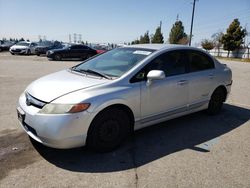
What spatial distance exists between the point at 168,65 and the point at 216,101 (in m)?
1.91

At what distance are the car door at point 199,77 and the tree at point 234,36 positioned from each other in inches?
1639

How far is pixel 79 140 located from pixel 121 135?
2.45 ft

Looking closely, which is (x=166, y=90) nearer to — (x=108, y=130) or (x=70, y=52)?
(x=108, y=130)

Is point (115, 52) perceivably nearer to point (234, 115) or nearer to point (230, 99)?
point (234, 115)

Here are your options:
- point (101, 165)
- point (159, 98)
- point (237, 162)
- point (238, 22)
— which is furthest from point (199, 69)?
point (238, 22)

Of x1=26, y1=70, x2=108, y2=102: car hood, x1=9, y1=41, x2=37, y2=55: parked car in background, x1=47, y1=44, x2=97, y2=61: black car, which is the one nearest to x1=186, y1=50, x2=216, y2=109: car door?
x1=26, y1=70, x2=108, y2=102: car hood

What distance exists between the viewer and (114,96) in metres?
3.56

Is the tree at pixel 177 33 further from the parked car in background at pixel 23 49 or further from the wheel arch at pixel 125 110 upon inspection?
the wheel arch at pixel 125 110

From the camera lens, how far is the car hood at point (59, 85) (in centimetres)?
342

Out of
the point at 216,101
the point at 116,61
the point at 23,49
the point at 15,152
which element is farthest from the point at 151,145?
the point at 23,49

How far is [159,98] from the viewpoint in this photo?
419 centimetres

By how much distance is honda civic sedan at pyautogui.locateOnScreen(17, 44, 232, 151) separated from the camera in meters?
3.27

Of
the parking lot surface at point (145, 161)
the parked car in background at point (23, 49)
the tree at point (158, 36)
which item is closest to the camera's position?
the parking lot surface at point (145, 161)

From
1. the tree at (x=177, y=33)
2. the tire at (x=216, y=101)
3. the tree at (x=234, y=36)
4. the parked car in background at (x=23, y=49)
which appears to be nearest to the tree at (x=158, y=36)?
the tree at (x=177, y=33)
